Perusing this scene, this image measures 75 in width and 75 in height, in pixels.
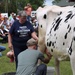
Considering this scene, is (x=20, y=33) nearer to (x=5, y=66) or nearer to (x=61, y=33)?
(x=61, y=33)

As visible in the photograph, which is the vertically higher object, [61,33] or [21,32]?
[61,33]

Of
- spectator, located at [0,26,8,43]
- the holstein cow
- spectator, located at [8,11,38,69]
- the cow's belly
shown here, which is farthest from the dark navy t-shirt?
spectator, located at [0,26,8,43]

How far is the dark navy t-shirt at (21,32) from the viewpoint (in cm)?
699

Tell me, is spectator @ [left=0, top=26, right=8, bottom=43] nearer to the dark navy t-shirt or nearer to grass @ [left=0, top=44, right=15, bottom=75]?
grass @ [left=0, top=44, right=15, bottom=75]

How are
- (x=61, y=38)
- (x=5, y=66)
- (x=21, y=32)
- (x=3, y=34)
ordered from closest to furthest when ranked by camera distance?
(x=61, y=38), (x=21, y=32), (x=5, y=66), (x=3, y=34)

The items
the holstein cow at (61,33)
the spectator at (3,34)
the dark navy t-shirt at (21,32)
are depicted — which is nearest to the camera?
the holstein cow at (61,33)

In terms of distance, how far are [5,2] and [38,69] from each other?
2607 inches

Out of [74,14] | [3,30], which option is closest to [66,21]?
[74,14]

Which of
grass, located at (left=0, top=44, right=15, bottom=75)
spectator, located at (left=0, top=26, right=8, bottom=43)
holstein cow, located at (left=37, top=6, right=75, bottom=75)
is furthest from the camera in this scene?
spectator, located at (left=0, top=26, right=8, bottom=43)

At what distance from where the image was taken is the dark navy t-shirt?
6988 millimetres

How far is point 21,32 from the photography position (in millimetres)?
6996

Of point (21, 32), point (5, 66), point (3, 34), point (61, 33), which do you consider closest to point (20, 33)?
point (21, 32)

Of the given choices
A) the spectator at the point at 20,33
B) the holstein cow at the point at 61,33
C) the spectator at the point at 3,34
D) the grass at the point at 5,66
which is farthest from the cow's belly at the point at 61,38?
the spectator at the point at 3,34

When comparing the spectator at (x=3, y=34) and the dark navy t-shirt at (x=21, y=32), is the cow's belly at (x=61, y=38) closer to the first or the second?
the dark navy t-shirt at (x=21, y=32)
